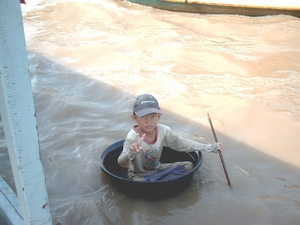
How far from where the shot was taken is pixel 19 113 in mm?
1428

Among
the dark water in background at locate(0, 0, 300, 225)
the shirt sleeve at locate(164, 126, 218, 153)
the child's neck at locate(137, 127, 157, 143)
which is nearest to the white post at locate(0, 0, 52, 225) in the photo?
the dark water in background at locate(0, 0, 300, 225)

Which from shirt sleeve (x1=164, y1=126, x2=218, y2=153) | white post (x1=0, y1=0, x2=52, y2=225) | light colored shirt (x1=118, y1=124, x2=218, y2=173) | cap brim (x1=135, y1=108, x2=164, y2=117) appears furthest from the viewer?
shirt sleeve (x1=164, y1=126, x2=218, y2=153)

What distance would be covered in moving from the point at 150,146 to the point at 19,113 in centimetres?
154

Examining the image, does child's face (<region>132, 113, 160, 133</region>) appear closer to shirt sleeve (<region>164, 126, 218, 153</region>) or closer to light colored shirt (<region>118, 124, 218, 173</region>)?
light colored shirt (<region>118, 124, 218, 173</region>)

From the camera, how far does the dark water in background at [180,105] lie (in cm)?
275

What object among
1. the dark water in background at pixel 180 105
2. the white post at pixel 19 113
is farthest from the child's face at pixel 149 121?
the white post at pixel 19 113

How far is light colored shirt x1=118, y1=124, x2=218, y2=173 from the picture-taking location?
2.77 meters

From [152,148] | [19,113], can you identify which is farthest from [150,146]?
[19,113]

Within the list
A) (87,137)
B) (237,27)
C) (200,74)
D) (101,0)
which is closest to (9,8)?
(87,137)

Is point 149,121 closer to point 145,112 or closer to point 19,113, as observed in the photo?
point 145,112

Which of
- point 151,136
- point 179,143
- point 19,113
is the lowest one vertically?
point 179,143

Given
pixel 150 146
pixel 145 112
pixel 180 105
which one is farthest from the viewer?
pixel 180 105

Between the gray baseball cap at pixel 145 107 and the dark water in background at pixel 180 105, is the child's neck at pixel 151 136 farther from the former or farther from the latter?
the dark water in background at pixel 180 105

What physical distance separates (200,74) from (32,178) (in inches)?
165
